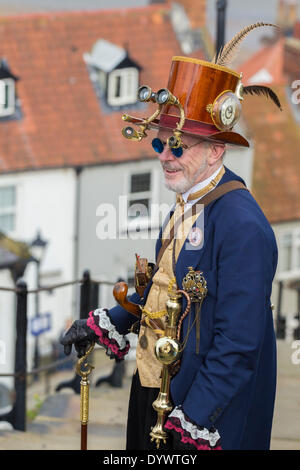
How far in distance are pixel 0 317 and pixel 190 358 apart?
569 inches

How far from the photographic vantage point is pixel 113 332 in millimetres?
3213

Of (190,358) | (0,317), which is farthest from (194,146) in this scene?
(0,317)

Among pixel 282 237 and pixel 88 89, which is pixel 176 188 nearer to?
pixel 88 89

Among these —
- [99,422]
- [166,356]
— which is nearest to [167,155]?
[166,356]

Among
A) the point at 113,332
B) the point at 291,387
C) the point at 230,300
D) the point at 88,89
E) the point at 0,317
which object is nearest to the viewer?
the point at 230,300

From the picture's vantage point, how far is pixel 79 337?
3.12m

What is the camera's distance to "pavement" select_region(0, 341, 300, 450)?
4.45m

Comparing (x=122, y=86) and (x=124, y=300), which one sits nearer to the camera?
(x=124, y=300)

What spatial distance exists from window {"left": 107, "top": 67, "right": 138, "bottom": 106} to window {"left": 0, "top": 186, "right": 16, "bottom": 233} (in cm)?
396

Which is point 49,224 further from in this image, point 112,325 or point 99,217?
point 112,325

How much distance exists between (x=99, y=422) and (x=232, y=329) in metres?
2.76

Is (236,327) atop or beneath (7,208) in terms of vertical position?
beneath

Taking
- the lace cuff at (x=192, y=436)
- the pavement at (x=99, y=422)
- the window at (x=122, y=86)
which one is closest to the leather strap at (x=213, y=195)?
the lace cuff at (x=192, y=436)

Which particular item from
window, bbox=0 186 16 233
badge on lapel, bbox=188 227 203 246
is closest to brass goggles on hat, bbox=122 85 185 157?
badge on lapel, bbox=188 227 203 246
